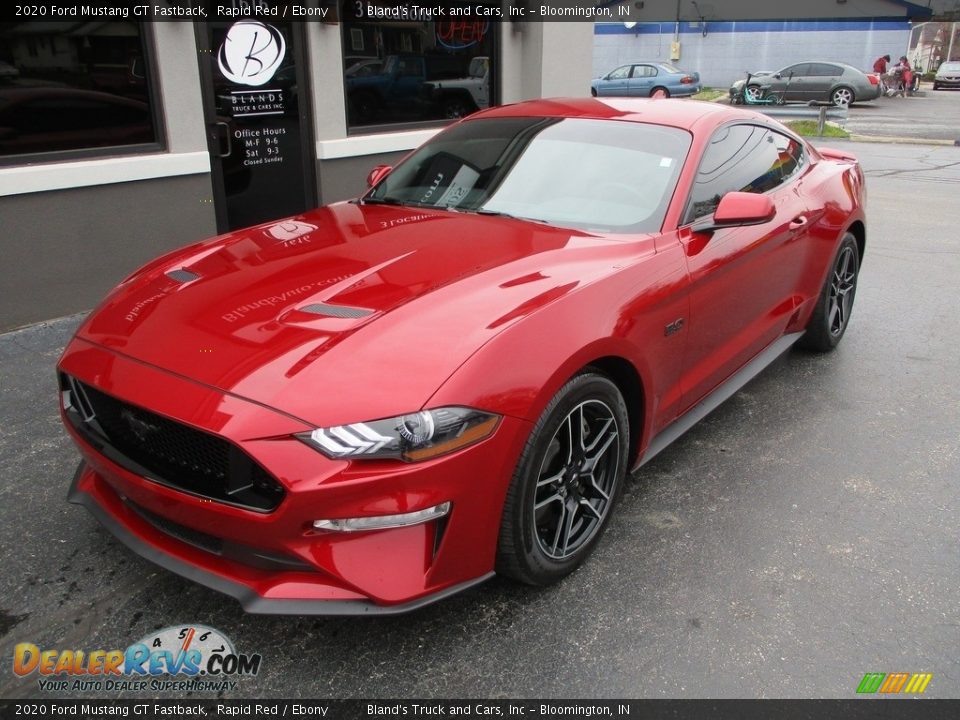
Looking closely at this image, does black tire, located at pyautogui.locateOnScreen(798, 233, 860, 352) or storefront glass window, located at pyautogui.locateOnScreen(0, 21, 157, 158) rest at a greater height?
storefront glass window, located at pyautogui.locateOnScreen(0, 21, 157, 158)

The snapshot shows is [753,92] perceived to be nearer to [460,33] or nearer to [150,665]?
[460,33]

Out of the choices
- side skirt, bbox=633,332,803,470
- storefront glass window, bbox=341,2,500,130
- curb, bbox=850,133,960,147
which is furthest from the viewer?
curb, bbox=850,133,960,147

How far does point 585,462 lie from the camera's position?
282cm

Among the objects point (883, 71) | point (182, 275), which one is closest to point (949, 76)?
point (883, 71)

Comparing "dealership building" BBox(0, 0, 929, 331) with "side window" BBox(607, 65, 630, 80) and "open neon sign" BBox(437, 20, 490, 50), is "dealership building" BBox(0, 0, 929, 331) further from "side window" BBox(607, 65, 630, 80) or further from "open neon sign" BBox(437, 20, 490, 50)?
"side window" BBox(607, 65, 630, 80)

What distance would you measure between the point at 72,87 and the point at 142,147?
59cm

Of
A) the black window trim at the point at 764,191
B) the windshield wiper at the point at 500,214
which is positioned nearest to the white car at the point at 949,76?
the black window trim at the point at 764,191

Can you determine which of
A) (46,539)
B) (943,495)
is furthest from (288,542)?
(943,495)

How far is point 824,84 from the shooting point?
29.1 meters

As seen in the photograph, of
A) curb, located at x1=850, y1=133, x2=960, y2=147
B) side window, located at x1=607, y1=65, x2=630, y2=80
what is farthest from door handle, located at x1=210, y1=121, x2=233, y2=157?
side window, located at x1=607, y1=65, x2=630, y2=80

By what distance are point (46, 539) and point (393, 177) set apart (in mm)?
2345

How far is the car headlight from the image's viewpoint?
2150 mm

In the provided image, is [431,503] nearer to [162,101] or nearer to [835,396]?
[835,396]

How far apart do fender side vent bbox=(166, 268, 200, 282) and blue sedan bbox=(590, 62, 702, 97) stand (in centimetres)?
2876
